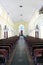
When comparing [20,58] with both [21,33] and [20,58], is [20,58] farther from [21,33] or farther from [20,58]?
[21,33]

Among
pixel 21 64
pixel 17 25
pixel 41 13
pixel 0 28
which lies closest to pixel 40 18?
pixel 41 13

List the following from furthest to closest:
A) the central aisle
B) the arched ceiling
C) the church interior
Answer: the arched ceiling → the central aisle → the church interior

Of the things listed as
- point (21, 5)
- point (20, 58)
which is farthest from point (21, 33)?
point (20, 58)

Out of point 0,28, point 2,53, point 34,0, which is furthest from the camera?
point 0,28

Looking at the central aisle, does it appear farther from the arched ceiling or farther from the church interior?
the arched ceiling

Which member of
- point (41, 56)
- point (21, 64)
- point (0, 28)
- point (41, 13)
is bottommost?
point (21, 64)

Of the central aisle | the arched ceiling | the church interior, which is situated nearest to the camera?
the church interior

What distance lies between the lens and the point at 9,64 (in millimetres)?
6270

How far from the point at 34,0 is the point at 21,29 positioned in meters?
32.1

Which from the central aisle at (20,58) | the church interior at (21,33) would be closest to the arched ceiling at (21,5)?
the church interior at (21,33)

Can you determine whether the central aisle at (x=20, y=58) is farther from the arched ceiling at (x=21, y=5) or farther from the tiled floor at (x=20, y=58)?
the arched ceiling at (x=21, y=5)

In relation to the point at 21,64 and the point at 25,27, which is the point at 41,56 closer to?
the point at 21,64

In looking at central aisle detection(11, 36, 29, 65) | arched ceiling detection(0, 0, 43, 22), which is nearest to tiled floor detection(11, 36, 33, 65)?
central aisle detection(11, 36, 29, 65)

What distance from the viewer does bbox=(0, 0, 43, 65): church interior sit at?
19.4ft
